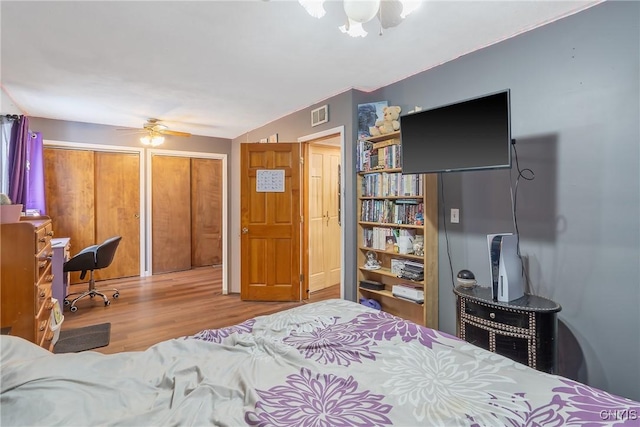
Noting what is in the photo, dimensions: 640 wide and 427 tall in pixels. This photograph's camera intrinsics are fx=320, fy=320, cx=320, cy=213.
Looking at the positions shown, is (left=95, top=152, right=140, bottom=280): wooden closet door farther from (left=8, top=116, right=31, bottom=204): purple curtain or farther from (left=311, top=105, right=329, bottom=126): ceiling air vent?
(left=311, top=105, right=329, bottom=126): ceiling air vent

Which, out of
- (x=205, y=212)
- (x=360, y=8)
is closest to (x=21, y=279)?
(x=360, y=8)

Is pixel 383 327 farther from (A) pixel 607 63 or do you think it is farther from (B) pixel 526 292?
(A) pixel 607 63

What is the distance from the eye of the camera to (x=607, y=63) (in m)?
1.80

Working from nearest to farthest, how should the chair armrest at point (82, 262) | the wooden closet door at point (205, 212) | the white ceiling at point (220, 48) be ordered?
the white ceiling at point (220, 48)
the chair armrest at point (82, 262)
the wooden closet door at point (205, 212)

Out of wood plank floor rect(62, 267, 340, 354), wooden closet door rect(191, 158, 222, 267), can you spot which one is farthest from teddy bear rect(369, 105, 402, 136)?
wooden closet door rect(191, 158, 222, 267)

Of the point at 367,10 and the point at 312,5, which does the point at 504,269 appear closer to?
the point at 367,10

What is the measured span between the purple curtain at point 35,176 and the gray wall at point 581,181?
482cm

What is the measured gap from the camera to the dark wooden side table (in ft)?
5.81

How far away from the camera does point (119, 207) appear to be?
16.8 feet

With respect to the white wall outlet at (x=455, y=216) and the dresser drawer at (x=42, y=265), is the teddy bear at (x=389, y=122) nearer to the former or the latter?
the white wall outlet at (x=455, y=216)

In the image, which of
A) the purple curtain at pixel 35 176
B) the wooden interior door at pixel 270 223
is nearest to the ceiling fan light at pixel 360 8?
the wooden interior door at pixel 270 223

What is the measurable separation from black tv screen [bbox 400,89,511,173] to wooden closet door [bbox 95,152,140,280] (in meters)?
4.59

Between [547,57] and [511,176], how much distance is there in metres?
0.77

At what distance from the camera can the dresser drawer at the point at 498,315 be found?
5.92 feet
